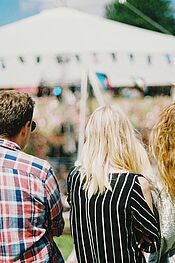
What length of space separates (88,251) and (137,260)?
8.9 inches

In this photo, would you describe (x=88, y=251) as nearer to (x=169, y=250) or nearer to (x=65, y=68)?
(x=169, y=250)

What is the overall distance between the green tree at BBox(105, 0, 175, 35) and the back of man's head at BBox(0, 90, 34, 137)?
5042cm

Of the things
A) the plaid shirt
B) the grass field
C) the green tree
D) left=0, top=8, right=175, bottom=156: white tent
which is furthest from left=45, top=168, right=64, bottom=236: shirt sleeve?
the green tree

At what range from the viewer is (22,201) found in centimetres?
246

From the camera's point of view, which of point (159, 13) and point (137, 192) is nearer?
point (137, 192)

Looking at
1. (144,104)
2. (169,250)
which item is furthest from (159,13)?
(169,250)

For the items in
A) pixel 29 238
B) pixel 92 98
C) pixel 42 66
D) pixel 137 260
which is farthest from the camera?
pixel 92 98

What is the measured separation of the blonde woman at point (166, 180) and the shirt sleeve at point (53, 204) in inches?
17.1

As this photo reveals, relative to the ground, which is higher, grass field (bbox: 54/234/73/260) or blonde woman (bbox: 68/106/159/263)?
blonde woman (bbox: 68/106/159/263)

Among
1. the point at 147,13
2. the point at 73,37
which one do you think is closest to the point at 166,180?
the point at 73,37

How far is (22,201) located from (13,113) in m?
0.38

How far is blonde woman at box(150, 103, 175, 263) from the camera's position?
8.87 ft

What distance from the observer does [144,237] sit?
2.65 m

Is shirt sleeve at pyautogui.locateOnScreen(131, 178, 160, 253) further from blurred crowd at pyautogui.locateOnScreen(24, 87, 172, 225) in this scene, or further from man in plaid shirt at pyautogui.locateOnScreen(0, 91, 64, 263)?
blurred crowd at pyautogui.locateOnScreen(24, 87, 172, 225)
